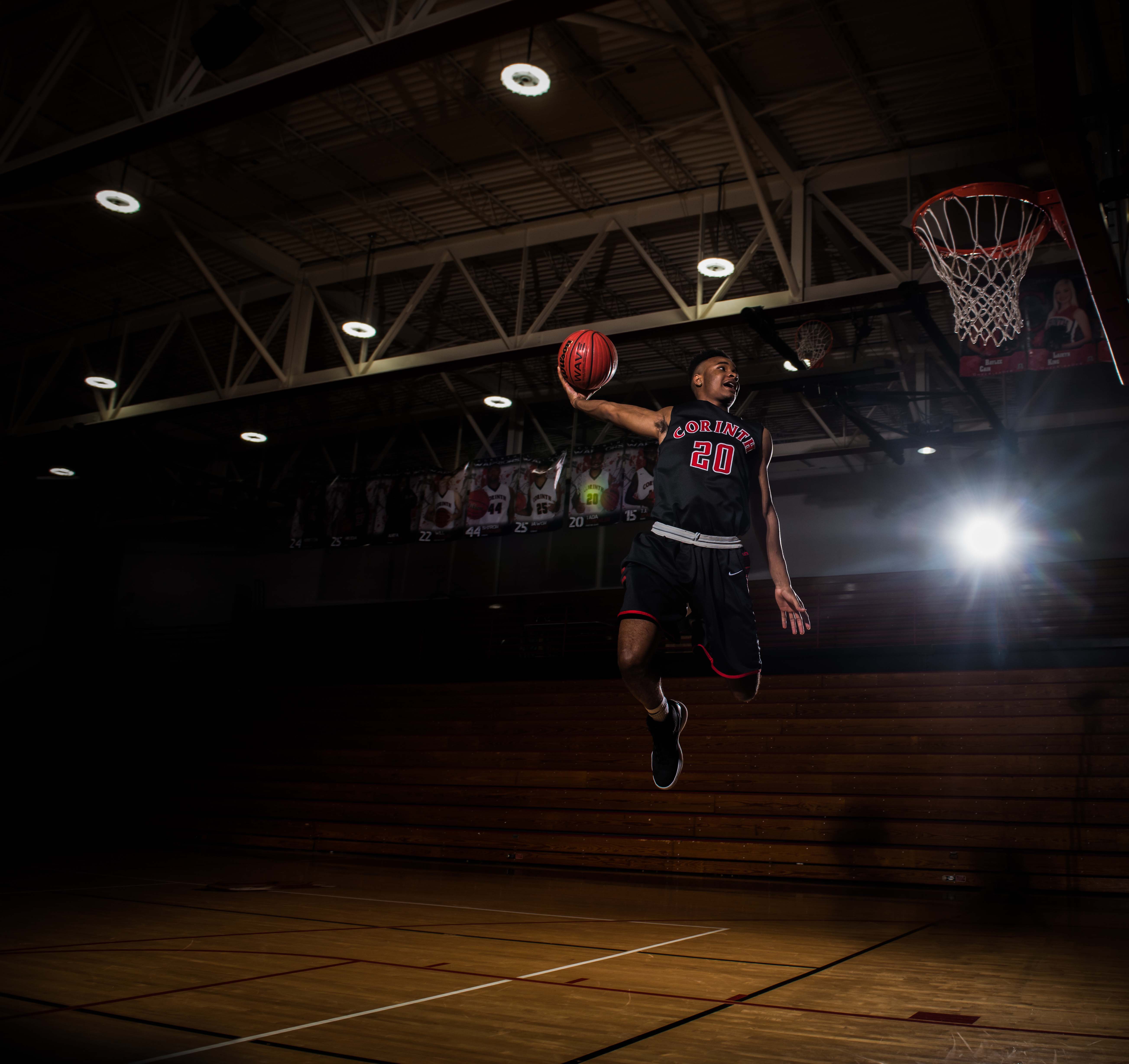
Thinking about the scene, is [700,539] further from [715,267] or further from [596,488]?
[596,488]

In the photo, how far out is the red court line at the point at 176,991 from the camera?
251cm

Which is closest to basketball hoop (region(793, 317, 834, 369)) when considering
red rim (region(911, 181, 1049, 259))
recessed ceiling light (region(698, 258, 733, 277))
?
A: recessed ceiling light (region(698, 258, 733, 277))

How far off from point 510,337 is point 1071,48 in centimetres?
784

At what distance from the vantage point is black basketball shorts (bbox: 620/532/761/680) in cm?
390

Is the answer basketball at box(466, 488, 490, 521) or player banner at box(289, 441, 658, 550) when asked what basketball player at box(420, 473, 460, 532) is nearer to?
player banner at box(289, 441, 658, 550)

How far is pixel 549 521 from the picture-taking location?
530 inches

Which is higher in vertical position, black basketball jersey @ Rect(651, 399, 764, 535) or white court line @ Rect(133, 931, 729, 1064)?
black basketball jersey @ Rect(651, 399, 764, 535)

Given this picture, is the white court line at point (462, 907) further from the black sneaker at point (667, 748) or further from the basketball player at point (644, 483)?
the basketball player at point (644, 483)

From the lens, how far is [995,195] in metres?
6.02

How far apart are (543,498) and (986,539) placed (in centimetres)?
841

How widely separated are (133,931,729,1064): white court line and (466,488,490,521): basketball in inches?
394

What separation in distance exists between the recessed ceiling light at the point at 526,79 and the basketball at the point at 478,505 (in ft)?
23.3

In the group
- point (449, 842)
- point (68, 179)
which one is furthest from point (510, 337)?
point (449, 842)

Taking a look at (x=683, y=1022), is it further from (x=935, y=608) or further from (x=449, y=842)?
(x=935, y=608)
